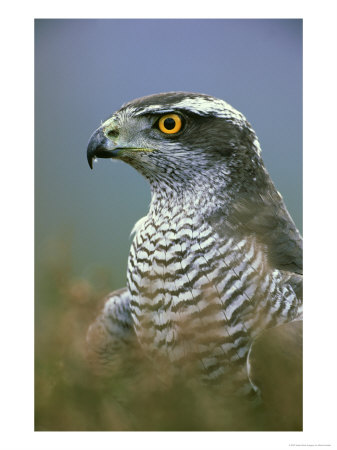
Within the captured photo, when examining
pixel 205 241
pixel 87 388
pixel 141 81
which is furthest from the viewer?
pixel 141 81

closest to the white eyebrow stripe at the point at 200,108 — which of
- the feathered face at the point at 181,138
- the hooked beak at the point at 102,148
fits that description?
the feathered face at the point at 181,138

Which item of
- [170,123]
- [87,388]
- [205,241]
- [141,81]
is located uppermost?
[141,81]

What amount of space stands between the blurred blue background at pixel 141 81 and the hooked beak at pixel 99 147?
0.26 metres

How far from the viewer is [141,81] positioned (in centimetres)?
232

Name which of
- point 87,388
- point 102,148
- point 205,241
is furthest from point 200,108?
point 87,388

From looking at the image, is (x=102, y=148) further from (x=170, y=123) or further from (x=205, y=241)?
(x=205, y=241)

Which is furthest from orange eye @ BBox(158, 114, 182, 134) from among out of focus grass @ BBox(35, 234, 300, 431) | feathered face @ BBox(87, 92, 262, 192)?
out of focus grass @ BBox(35, 234, 300, 431)

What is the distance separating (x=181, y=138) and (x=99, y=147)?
334 mm

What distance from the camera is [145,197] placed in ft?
7.91

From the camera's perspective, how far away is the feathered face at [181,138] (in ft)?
6.67

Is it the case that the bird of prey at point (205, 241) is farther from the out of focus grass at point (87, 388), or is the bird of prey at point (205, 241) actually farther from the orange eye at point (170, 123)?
the out of focus grass at point (87, 388)

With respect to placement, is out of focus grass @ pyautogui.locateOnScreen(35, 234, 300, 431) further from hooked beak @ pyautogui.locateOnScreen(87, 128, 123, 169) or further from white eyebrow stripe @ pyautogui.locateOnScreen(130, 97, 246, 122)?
white eyebrow stripe @ pyautogui.locateOnScreen(130, 97, 246, 122)
